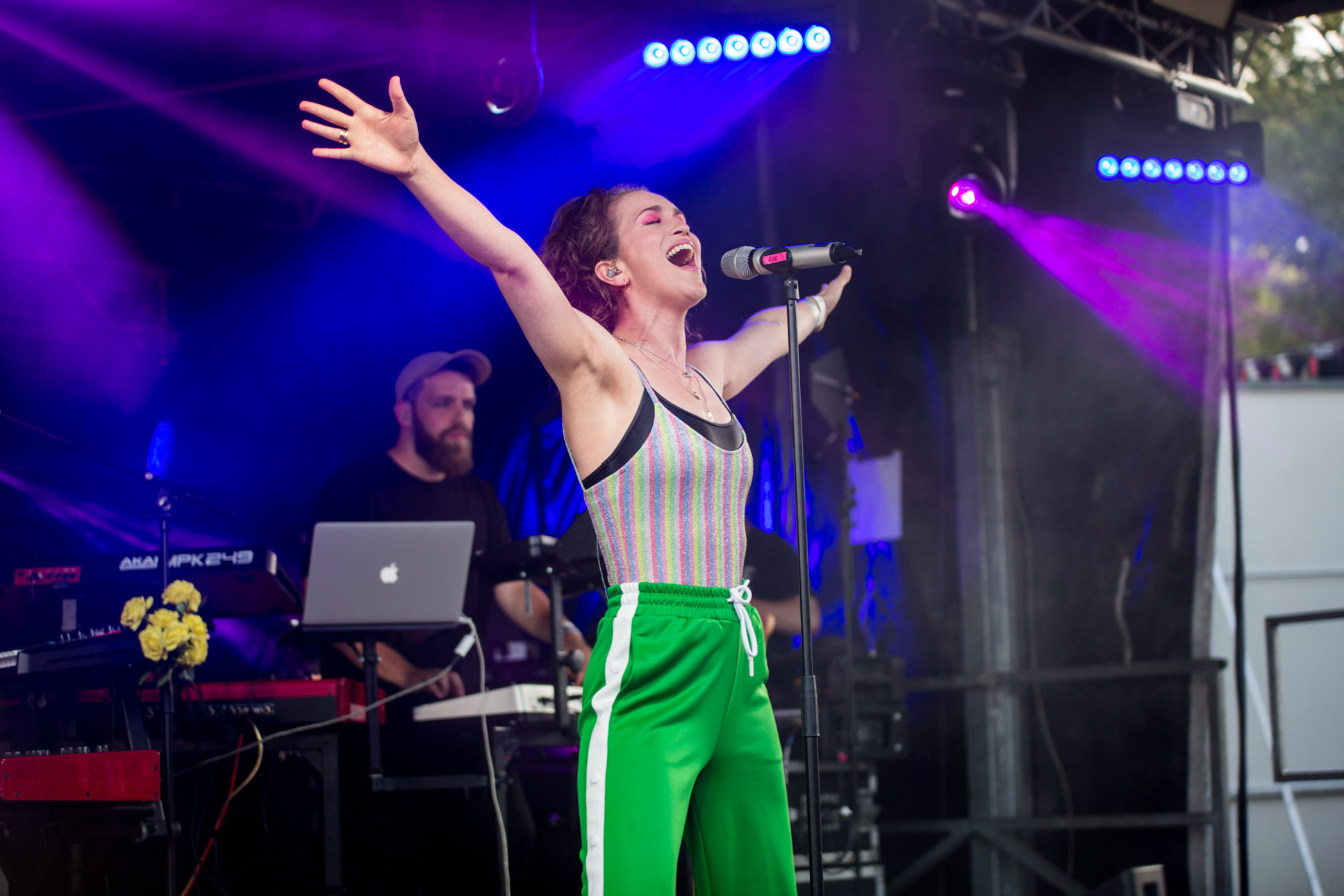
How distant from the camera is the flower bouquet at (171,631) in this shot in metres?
3.27

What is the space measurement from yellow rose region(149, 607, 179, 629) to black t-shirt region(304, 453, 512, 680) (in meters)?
1.88

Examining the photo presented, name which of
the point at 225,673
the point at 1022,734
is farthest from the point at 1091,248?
the point at 225,673

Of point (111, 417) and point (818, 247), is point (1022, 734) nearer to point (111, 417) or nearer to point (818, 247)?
point (818, 247)

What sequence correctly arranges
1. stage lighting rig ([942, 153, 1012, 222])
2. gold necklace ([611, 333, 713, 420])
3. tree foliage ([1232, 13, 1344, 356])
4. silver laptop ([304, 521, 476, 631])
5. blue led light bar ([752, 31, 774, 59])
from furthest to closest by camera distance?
tree foliage ([1232, 13, 1344, 356]) → stage lighting rig ([942, 153, 1012, 222]) → blue led light bar ([752, 31, 774, 59]) → silver laptop ([304, 521, 476, 631]) → gold necklace ([611, 333, 713, 420])

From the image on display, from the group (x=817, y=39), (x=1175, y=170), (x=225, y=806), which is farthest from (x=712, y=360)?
(x=1175, y=170)

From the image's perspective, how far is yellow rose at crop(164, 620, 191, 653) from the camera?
3283 millimetres

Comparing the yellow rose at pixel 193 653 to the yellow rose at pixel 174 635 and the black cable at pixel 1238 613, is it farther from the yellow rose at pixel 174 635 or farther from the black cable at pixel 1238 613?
the black cable at pixel 1238 613

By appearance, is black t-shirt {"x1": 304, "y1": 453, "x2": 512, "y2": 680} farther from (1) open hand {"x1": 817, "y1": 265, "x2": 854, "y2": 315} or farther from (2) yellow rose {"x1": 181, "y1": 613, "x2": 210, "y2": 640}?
(1) open hand {"x1": 817, "y1": 265, "x2": 854, "y2": 315}

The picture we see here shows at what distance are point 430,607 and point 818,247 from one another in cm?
207

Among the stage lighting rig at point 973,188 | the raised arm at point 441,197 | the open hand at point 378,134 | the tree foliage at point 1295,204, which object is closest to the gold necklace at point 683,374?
the raised arm at point 441,197

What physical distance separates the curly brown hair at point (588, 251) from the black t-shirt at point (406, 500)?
9.19 ft

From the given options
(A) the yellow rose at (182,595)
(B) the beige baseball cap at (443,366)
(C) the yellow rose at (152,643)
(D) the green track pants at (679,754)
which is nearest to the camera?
(D) the green track pants at (679,754)

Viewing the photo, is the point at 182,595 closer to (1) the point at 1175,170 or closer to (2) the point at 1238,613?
(2) the point at 1238,613

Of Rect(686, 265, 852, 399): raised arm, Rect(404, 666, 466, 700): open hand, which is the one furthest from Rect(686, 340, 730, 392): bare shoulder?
Rect(404, 666, 466, 700): open hand
